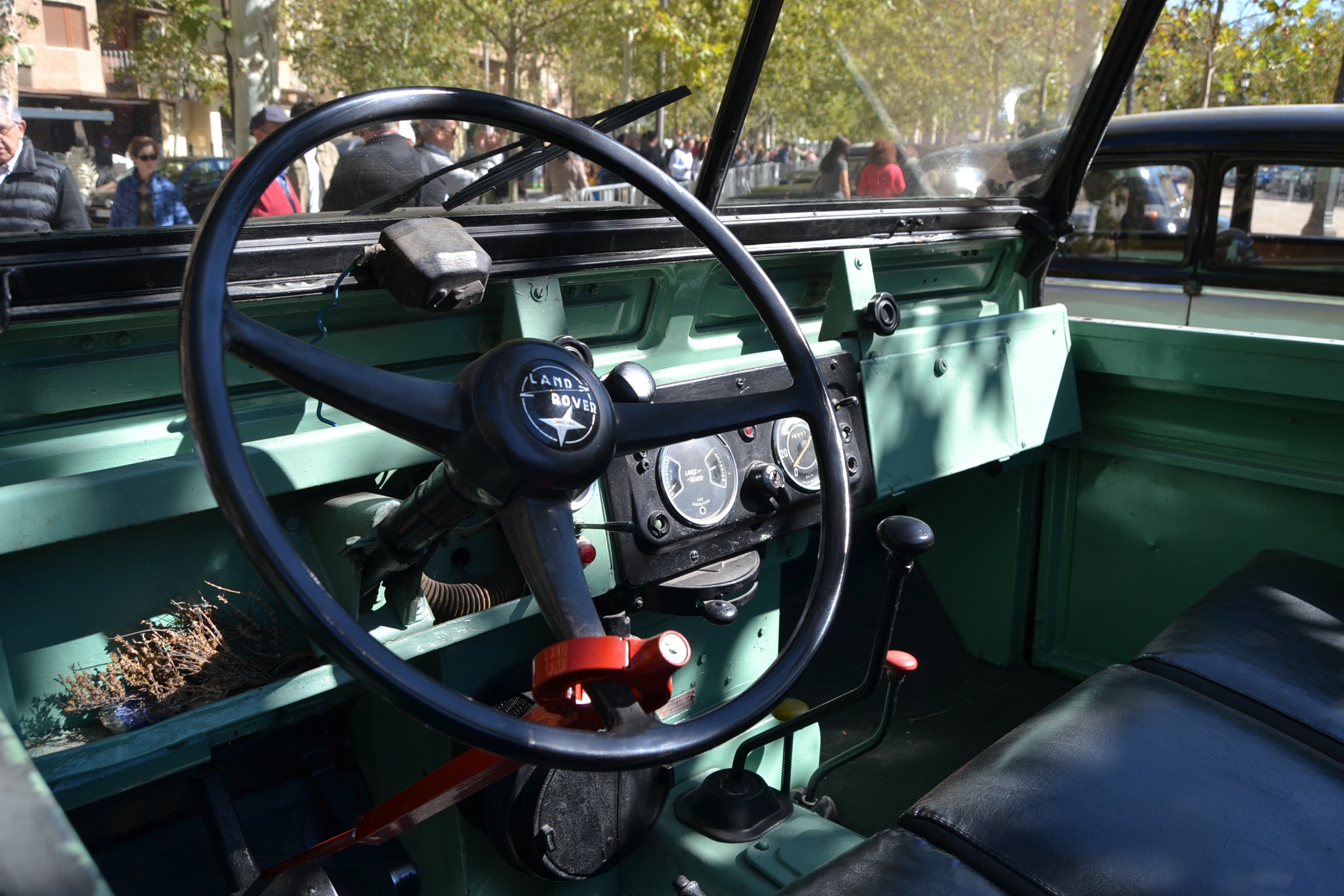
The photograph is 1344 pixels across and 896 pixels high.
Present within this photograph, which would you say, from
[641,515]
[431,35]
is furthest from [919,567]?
[431,35]

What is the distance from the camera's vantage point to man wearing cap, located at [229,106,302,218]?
1452mm

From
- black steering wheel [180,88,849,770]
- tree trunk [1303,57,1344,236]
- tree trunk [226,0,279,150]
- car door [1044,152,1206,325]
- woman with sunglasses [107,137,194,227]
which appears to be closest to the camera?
black steering wheel [180,88,849,770]

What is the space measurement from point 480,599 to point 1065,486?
168cm

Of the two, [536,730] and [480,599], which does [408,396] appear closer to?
[536,730]

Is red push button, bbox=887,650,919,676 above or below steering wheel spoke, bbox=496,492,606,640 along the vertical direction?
below

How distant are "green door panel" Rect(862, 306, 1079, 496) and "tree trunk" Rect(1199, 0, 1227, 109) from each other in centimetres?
656

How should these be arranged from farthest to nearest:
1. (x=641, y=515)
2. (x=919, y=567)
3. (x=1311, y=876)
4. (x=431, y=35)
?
(x=919, y=567)
(x=641, y=515)
(x=431, y=35)
(x=1311, y=876)

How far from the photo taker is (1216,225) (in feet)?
16.6

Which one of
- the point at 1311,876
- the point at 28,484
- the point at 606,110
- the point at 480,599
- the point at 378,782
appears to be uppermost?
the point at 606,110

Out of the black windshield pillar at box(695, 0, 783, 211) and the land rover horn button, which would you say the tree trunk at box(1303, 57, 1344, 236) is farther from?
the land rover horn button

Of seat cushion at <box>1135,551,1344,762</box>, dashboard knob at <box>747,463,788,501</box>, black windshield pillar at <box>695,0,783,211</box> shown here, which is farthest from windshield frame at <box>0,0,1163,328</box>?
seat cushion at <box>1135,551,1344,762</box>

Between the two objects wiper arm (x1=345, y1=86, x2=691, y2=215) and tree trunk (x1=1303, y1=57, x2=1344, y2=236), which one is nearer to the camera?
wiper arm (x1=345, y1=86, x2=691, y2=215)

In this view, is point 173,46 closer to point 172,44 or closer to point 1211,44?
point 172,44

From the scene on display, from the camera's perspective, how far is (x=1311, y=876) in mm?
1209
